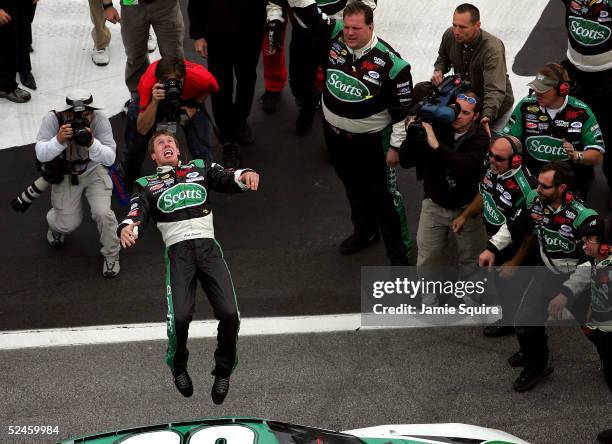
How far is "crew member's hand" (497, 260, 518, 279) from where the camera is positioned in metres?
7.57

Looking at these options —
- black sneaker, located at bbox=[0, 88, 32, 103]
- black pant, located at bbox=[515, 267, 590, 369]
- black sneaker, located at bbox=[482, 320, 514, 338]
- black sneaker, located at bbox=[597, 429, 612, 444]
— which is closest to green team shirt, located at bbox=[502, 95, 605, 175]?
black pant, located at bbox=[515, 267, 590, 369]

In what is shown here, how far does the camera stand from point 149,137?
373 inches

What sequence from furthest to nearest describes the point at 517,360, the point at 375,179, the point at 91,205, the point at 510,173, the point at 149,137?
the point at 149,137, the point at 91,205, the point at 375,179, the point at 517,360, the point at 510,173

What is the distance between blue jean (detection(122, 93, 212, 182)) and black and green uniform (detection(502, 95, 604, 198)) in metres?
2.80

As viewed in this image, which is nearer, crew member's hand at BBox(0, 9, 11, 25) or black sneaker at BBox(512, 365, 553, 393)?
black sneaker at BBox(512, 365, 553, 393)

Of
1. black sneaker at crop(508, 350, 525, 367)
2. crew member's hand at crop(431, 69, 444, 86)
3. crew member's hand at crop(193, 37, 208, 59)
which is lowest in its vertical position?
black sneaker at crop(508, 350, 525, 367)

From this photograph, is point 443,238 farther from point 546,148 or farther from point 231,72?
point 231,72

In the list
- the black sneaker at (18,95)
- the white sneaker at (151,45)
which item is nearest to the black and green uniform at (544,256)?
the white sneaker at (151,45)

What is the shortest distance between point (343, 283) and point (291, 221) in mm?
1045

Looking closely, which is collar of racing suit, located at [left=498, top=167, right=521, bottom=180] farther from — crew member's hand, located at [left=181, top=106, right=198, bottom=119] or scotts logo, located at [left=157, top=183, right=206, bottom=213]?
crew member's hand, located at [left=181, top=106, right=198, bottom=119]

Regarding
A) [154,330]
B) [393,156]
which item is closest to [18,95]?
[154,330]

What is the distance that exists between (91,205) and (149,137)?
0.93m

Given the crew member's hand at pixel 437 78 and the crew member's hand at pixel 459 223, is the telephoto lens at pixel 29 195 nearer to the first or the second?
the crew member's hand at pixel 437 78

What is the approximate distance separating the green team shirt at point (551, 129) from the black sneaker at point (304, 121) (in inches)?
116
